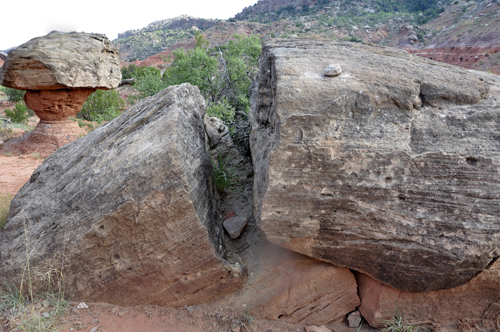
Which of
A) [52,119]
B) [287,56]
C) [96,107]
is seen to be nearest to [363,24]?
[96,107]

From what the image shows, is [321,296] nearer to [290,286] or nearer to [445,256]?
[290,286]

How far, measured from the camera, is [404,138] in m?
2.39

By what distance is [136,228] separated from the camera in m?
2.54

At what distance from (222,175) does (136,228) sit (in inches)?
59.8

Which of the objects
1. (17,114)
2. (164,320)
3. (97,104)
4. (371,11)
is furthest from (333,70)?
(371,11)

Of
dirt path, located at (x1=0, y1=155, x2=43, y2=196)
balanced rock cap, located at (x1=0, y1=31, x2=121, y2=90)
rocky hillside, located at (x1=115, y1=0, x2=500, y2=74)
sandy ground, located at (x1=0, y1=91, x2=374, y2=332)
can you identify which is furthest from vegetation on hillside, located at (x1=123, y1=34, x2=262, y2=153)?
rocky hillside, located at (x1=115, y1=0, x2=500, y2=74)

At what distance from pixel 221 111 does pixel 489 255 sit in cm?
441

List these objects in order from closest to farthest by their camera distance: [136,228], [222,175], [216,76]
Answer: [136,228], [222,175], [216,76]

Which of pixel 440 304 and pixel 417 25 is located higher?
pixel 417 25

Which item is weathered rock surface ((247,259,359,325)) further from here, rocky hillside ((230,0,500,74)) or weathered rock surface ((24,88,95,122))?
rocky hillside ((230,0,500,74))

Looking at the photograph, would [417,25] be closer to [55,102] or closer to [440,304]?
[55,102]

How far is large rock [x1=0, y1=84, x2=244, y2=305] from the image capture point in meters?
2.49

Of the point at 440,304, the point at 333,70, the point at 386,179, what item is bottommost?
the point at 440,304

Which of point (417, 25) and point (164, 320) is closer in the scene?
point (164, 320)
